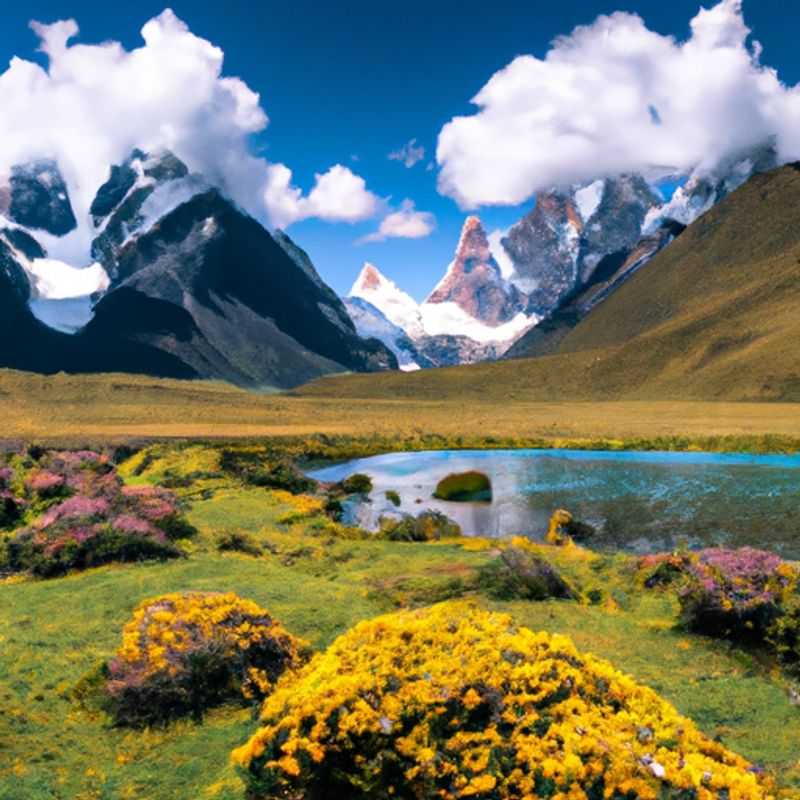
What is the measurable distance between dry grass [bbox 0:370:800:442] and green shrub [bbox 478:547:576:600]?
6675 cm

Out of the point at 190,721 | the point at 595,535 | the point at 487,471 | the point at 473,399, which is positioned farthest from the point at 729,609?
the point at 473,399

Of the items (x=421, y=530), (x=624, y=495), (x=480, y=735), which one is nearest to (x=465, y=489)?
(x=624, y=495)

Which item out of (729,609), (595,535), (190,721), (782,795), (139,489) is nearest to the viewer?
(782,795)

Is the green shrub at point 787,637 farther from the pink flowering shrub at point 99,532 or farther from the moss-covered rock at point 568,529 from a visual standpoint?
the moss-covered rock at point 568,529

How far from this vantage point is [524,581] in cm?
1927

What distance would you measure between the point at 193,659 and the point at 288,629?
388cm

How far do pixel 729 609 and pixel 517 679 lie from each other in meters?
8.94

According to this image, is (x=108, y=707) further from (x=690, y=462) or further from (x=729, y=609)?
(x=690, y=462)

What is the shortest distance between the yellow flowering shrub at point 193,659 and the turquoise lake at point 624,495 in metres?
25.9

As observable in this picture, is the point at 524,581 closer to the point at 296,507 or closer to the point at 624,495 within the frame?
the point at 296,507

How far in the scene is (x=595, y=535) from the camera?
38.8 metres

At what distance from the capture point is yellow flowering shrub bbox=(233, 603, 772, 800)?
718 cm

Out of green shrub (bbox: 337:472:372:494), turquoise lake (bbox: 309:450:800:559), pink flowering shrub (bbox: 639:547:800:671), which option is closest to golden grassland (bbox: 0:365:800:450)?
turquoise lake (bbox: 309:450:800:559)

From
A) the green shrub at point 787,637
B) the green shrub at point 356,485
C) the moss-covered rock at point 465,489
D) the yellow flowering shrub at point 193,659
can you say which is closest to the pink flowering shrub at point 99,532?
the yellow flowering shrub at point 193,659
